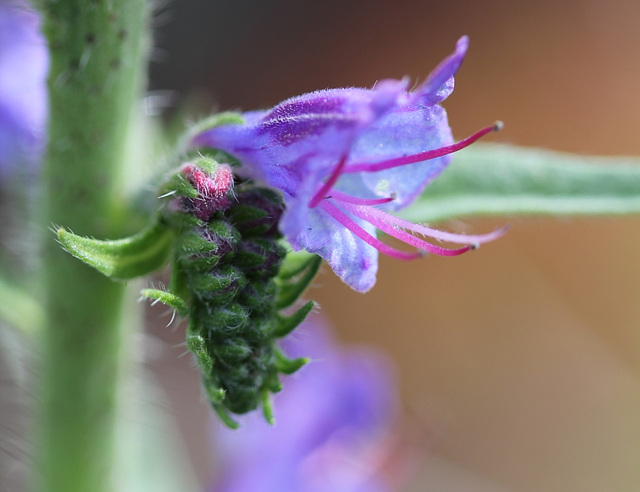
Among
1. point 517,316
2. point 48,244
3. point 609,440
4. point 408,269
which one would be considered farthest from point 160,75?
point 48,244

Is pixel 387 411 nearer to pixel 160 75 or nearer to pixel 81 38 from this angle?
pixel 81 38

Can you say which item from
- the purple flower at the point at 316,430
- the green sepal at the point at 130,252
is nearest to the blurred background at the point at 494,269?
the purple flower at the point at 316,430

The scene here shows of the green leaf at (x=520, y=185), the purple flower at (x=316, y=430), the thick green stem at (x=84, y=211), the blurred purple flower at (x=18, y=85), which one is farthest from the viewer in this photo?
the purple flower at (x=316, y=430)

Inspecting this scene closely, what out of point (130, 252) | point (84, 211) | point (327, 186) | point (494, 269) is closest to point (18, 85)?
point (84, 211)

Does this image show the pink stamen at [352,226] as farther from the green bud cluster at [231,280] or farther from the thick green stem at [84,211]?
the thick green stem at [84,211]

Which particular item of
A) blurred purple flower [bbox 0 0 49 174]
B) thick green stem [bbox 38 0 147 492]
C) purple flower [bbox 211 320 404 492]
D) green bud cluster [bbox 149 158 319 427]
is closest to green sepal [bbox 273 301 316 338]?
green bud cluster [bbox 149 158 319 427]

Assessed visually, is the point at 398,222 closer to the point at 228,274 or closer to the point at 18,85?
the point at 228,274
